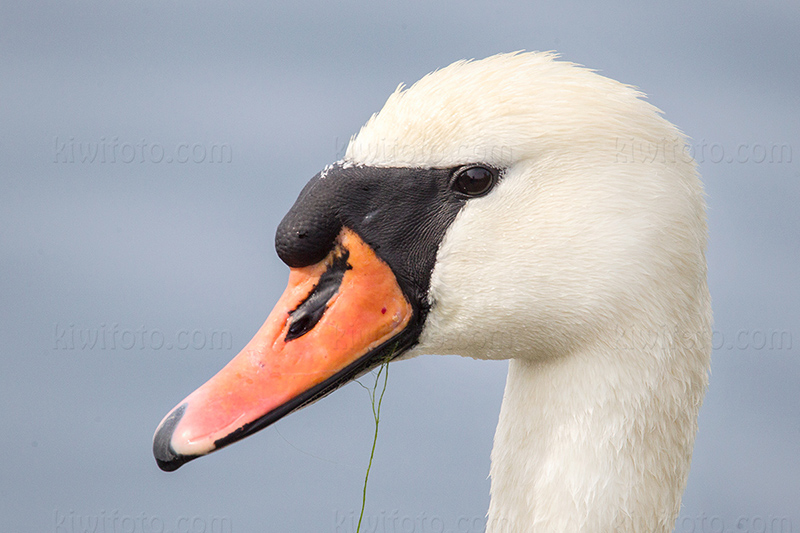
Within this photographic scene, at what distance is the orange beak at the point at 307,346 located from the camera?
1717 mm

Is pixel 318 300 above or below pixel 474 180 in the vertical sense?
below

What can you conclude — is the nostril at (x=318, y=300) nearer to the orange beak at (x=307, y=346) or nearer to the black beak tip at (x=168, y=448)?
the orange beak at (x=307, y=346)

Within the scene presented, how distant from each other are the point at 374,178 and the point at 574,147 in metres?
0.44

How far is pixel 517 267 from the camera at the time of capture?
5.76 feet

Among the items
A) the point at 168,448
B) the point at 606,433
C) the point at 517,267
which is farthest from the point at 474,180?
the point at 168,448

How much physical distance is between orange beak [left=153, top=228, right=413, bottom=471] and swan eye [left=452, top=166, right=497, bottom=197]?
0.80 feet

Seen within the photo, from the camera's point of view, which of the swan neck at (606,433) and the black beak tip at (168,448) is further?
the swan neck at (606,433)

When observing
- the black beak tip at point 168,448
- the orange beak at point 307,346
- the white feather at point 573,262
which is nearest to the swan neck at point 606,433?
the white feather at point 573,262

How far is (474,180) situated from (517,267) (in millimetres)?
213

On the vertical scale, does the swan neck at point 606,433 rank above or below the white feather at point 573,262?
below

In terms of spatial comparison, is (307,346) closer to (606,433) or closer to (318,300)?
(318,300)

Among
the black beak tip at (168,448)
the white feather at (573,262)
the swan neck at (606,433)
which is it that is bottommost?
the black beak tip at (168,448)

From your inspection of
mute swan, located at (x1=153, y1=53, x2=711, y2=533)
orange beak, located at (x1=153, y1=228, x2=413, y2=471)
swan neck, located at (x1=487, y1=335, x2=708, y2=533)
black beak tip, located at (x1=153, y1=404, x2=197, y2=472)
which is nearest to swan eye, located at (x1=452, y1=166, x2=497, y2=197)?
mute swan, located at (x1=153, y1=53, x2=711, y2=533)

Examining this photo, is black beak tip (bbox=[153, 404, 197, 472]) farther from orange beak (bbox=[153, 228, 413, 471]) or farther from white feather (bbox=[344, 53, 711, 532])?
white feather (bbox=[344, 53, 711, 532])
